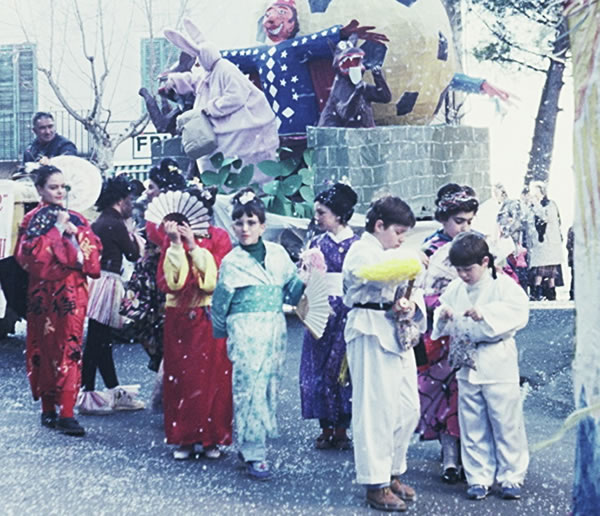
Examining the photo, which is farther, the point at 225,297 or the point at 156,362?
the point at 156,362

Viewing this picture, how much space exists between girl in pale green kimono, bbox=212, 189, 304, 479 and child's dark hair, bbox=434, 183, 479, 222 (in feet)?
2.76

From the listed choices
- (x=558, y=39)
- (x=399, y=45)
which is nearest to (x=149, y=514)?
(x=558, y=39)

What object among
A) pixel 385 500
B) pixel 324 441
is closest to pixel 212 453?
pixel 324 441

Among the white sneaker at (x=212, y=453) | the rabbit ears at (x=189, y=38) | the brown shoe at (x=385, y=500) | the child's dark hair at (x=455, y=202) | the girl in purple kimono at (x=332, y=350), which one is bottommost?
the brown shoe at (x=385, y=500)

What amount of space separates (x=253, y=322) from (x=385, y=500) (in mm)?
1243

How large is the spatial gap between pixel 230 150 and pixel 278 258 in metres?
7.44

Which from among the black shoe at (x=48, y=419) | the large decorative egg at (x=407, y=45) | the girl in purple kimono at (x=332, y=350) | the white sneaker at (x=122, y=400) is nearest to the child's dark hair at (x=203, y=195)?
the girl in purple kimono at (x=332, y=350)

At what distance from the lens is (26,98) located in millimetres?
29531

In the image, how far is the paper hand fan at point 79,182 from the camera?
784cm

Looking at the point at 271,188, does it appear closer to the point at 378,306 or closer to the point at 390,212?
the point at 390,212

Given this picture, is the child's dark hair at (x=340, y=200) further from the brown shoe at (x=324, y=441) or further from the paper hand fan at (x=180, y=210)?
the brown shoe at (x=324, y=441)

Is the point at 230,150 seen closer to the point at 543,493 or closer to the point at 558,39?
the point at 543,493

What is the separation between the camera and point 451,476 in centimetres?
620

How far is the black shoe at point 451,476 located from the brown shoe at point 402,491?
15.8 inches
